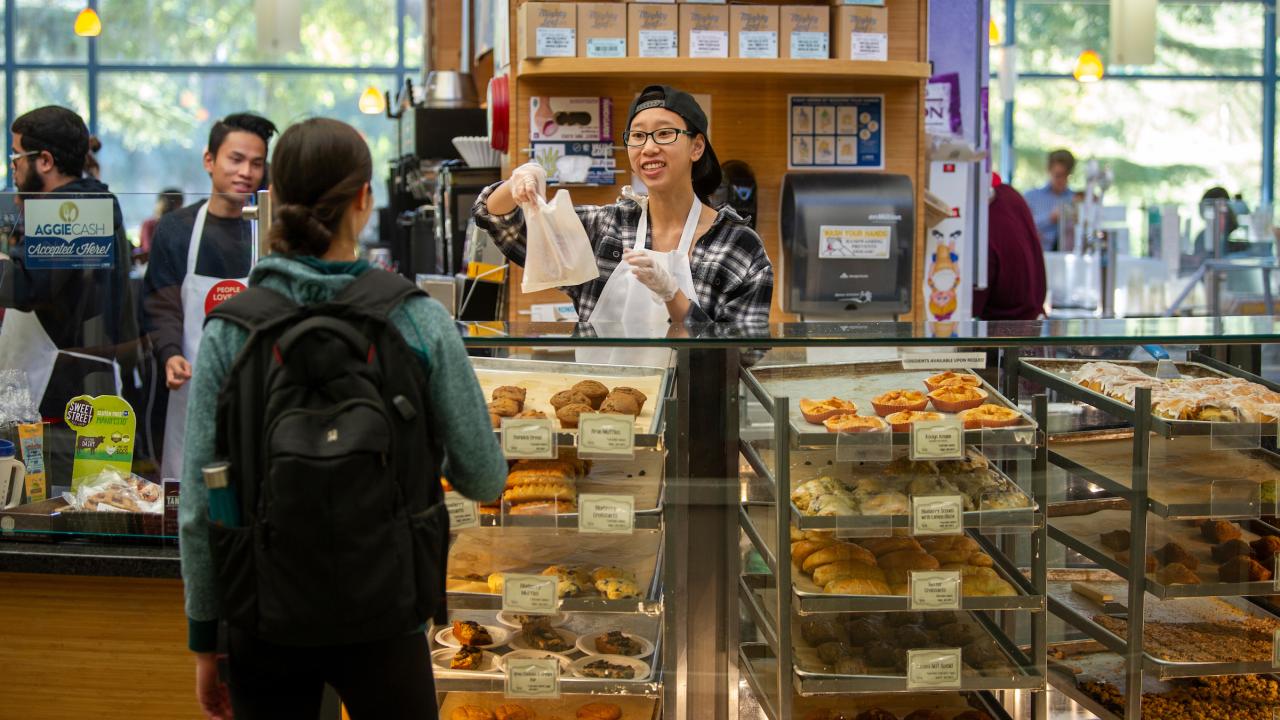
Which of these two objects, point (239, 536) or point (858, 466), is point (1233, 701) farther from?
point (239, 536)

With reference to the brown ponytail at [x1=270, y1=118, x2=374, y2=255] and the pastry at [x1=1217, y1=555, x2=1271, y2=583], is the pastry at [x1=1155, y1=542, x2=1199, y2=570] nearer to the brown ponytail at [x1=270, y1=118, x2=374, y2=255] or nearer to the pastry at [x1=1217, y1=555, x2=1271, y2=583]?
the pastry at [x1=1217, y1=555, x2=1271, y2=583]

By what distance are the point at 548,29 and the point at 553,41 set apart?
4 centimetres

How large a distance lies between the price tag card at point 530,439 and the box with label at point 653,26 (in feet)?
7.92

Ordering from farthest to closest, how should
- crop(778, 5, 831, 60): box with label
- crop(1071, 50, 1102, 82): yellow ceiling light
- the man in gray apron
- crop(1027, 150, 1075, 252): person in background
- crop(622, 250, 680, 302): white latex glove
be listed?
crop(1071, 50, 1102, 82): yellow ceiling light < crop(1027, 150, 1075, 252): person in background < crop(778, 5, 831, 60): box with label < the man in gray apron < crop(622, 250, 680, 302): white latex glove

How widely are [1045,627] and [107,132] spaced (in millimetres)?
15214

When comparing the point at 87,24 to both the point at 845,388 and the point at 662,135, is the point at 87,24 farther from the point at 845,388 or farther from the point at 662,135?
the point at 845,388

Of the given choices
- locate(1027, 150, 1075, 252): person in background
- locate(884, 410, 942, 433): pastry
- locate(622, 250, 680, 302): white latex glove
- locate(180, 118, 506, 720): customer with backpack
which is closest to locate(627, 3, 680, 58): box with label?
locate(622, 250, 680, 302): white latex glove

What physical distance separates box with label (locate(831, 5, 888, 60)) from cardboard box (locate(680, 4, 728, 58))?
43 cm

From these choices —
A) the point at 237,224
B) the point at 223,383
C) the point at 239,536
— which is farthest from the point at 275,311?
the point at 237,224

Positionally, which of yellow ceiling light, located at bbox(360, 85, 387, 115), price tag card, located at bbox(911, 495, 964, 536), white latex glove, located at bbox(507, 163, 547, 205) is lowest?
price tag card, located at bbox(911, 495, 964, 536)

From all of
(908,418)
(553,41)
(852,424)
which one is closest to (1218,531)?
(908,418)

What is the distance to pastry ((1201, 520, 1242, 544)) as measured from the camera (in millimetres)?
2613

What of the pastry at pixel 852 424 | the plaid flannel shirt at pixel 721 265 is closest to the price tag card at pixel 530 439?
the pastry at pixel 852 424

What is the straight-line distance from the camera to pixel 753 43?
442 centimetres
